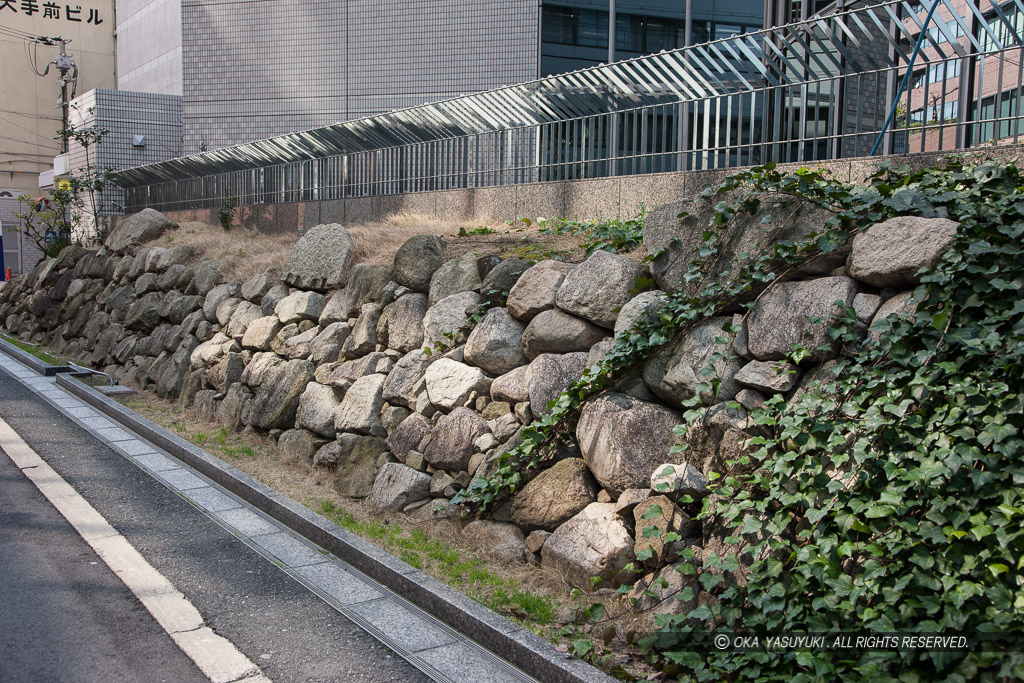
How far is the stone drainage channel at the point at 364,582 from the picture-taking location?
4148 mm

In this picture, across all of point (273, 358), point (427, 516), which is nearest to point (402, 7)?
point (273, 358)

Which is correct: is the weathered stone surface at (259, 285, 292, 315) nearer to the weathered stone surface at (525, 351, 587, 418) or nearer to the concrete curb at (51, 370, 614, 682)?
the concrete curb at (51, 370, 614, 682)

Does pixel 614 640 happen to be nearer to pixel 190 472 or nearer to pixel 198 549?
pixel 198 549

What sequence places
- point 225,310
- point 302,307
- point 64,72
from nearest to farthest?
1. point 302,307
2. point 225,310
3. point 64,72

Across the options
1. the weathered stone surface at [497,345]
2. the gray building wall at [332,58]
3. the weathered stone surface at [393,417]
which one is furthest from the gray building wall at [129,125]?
the weathered stone surface at [497,345]

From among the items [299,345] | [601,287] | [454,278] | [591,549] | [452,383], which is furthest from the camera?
[299,345]

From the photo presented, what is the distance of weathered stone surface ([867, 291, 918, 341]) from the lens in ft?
13.6

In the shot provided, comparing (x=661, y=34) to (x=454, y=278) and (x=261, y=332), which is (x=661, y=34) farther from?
(x=454, y=278)

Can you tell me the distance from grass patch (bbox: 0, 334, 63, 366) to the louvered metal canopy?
5.99 meters

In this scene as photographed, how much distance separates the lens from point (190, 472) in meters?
7.71

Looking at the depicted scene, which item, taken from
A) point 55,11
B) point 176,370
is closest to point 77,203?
point 176,370

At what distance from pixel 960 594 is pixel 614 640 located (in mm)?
1710

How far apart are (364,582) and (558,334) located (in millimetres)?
2301

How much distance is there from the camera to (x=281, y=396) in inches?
341
